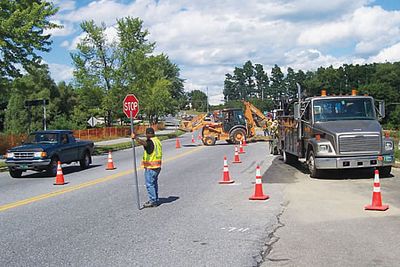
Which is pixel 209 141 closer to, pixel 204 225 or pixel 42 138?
pixel 42 138

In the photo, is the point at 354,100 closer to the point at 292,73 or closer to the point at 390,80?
the point at 390,80

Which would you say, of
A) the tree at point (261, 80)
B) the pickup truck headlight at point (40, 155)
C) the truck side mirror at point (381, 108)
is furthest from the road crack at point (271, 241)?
the tree at point (261, 80)

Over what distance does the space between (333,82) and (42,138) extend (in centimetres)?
10336

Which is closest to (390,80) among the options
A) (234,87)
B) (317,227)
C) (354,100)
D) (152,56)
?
(152,56)

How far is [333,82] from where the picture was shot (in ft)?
377

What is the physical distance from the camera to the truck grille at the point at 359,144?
1391 centimetres

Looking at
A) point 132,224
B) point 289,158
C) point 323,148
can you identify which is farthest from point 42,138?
point 132,224

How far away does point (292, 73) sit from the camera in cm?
16500

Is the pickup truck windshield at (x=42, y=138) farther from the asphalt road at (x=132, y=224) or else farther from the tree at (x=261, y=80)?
the tree at (x=261, y=80)

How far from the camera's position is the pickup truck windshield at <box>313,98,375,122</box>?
50.0 feet

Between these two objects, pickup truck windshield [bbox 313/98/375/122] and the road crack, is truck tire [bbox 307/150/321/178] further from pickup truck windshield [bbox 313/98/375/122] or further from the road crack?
the road crack

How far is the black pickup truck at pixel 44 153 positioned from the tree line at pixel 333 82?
110 ft

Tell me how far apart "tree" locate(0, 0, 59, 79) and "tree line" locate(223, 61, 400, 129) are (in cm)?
2800

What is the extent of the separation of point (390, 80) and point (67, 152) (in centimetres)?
9572
